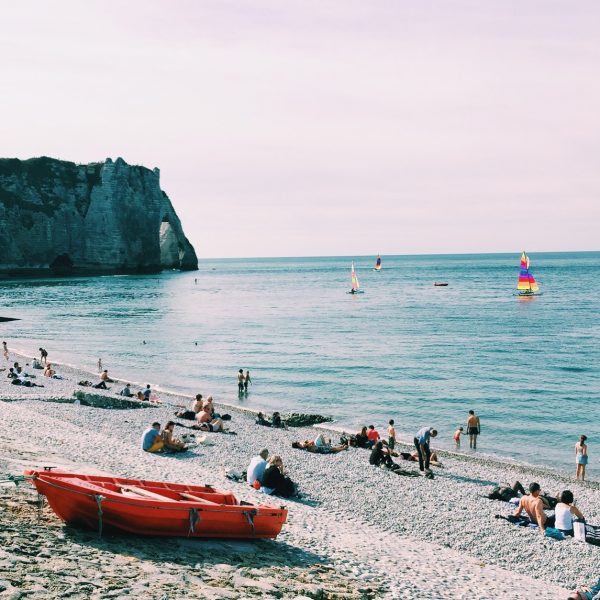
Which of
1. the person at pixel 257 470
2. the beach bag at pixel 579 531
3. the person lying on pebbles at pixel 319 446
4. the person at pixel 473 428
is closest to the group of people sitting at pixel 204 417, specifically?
the person lying on pebbles at pixel 319 446

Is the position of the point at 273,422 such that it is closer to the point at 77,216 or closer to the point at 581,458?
the point at 581,458

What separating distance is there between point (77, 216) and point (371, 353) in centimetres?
10339

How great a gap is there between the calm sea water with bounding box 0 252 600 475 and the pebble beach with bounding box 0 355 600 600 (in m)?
7.24

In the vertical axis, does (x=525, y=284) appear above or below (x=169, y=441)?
above

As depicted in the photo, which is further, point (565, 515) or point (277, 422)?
point (277, 422)

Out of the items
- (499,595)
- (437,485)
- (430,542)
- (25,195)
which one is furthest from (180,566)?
(25,195)

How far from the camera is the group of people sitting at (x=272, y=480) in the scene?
1706cm

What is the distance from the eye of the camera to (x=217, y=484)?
17172mm

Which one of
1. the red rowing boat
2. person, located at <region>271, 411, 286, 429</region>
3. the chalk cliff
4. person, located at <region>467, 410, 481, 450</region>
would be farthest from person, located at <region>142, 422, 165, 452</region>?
the chalk cliff

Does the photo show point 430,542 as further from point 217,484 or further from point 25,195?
point 25,195

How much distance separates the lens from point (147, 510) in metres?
11.1

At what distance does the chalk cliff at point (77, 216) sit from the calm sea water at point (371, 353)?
1193 inches

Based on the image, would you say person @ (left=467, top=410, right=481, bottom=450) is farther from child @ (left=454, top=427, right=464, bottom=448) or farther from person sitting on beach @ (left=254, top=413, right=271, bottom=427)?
person sitting on beach @ (left=254, top=413, right=271, bottom=427)

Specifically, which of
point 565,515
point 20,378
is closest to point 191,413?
point 20,378
